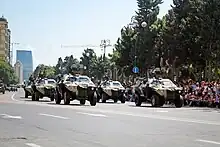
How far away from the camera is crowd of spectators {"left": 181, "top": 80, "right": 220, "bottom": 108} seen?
113 feet

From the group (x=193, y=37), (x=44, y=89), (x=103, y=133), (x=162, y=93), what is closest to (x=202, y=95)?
(x=162, y=93)

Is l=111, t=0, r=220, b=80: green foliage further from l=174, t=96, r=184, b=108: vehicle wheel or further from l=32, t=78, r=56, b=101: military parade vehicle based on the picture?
l=32, t=78, r=56, b=101: military parade vehicle

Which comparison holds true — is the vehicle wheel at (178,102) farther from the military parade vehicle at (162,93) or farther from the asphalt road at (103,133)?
the asphalt road at (103,133)

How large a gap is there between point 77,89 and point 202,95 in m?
8.13

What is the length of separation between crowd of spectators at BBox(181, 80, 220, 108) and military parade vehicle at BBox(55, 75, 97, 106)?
6.93m

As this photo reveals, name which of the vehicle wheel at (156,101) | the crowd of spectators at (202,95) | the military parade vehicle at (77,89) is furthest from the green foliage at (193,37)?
the military parade vehicle at (77,89)

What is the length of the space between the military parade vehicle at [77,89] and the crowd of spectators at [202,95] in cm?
693

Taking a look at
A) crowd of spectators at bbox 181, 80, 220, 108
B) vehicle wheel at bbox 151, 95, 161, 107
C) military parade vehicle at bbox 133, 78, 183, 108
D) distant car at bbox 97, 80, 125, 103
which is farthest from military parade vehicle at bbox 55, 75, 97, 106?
crowd of spectators at bbox 181, 80, 220, 108

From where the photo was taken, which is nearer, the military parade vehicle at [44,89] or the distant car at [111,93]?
the distant car at [111,93]

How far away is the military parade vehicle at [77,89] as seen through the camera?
3347 cm

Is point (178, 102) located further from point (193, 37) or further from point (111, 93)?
point (193, 37)

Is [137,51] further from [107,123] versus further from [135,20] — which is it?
[107,123]

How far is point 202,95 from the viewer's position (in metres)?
35.8

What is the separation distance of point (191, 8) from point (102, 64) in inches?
3195
